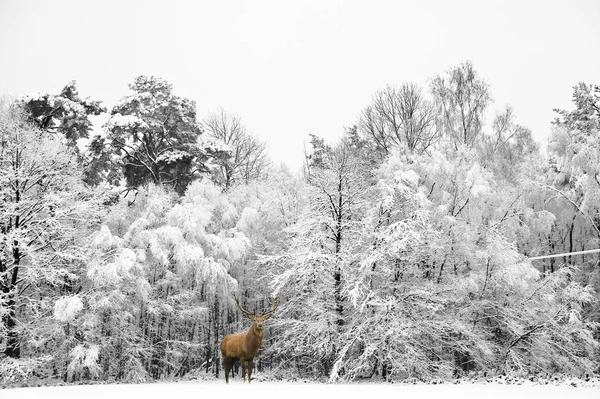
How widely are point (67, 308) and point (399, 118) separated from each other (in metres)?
17.4

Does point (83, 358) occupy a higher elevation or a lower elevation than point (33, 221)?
lower

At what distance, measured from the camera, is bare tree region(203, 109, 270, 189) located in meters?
32.6

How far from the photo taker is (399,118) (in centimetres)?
2492

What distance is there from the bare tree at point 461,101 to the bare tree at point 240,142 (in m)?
13.1

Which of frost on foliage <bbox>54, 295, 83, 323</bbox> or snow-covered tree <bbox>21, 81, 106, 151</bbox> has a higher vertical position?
snow-covered tree <bbox>21, 81, 106, 151</bbox>

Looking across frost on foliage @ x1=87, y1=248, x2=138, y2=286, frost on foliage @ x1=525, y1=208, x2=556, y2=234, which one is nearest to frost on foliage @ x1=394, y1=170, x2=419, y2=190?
frost on foliage @ x1=525, y1=208, x2=556, y2=234

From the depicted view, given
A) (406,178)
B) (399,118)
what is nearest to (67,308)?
(406,178)

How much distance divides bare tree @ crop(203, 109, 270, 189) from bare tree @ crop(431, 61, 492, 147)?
13.1 m

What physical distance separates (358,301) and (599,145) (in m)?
12.3

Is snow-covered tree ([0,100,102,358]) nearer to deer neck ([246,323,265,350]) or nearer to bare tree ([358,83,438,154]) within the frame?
deer neck ([246,323,265,350])

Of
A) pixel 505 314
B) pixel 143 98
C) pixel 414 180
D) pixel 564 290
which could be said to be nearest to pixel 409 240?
pixel 414 180

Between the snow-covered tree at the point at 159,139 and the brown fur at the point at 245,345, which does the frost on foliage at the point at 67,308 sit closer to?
the brown fur at the point at 245,345

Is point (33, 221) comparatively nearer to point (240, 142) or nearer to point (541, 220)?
point (240, 142)

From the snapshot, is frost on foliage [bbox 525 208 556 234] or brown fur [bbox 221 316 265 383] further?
frost on foliage [bbox 525 208 556 234]
